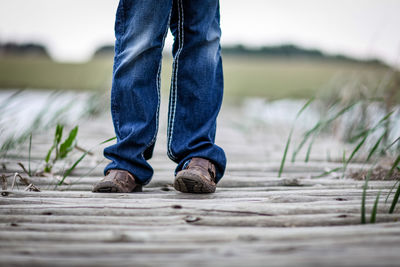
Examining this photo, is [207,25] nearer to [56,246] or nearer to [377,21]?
[56,246]

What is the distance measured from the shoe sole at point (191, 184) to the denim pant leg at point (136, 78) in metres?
0.15

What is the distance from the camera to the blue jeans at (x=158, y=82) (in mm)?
1210

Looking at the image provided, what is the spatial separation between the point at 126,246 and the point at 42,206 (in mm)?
377

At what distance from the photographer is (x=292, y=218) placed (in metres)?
0.90

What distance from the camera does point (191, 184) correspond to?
3.74 feet

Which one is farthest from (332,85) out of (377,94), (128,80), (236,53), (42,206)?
(236,53)

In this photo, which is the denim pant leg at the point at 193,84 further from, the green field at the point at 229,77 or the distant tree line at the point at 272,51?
the distant tree line at the point at 272,51

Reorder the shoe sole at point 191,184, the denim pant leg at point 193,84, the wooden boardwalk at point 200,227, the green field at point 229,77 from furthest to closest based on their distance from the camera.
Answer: the green field at point 229,77 < the denim pant leg at point 193,84 < the shoe sole at point 191,184 < the wooden boardwalk at point 200,227

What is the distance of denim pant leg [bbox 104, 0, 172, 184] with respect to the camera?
1197mm

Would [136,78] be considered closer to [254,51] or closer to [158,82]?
[158,82]

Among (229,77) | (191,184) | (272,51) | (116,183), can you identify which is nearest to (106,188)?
(116,183)

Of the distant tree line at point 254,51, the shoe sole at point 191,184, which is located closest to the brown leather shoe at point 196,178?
the shoe sole at point 191,184

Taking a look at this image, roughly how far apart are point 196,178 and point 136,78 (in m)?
0.39

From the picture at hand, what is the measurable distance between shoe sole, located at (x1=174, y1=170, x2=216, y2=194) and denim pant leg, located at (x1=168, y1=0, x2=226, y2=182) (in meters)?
0.10
